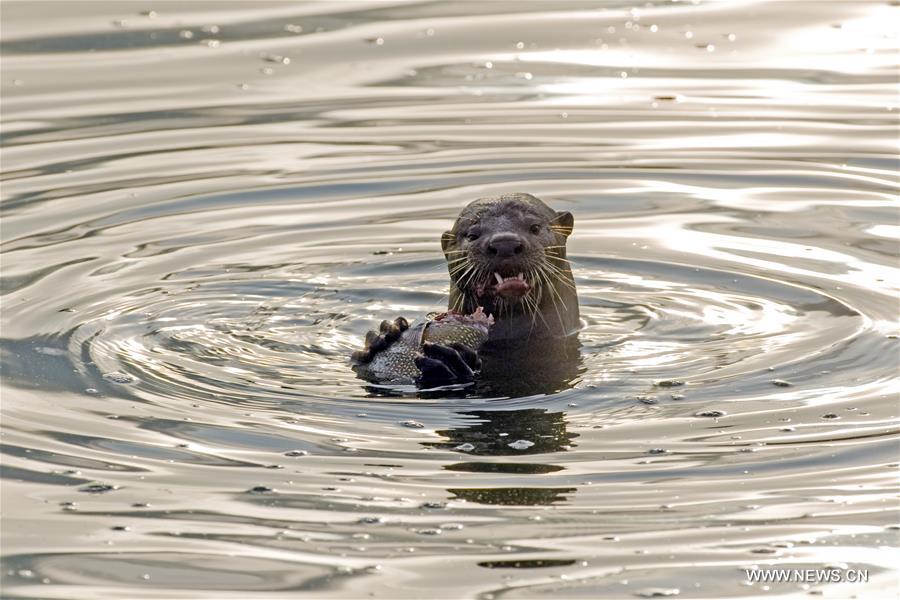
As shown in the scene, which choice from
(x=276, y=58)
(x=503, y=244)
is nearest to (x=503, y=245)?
(x=503, y=244)

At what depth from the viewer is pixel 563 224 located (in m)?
8.46

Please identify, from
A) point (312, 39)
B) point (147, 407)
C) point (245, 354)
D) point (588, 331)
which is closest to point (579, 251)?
point (588, 331)

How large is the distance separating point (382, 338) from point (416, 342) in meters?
0.15

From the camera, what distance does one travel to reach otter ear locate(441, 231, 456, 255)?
26.9ft

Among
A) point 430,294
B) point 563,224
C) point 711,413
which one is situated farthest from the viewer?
point 430,294

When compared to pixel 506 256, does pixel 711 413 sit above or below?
below

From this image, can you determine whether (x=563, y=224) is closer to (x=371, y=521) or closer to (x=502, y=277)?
(x=502, y=277)

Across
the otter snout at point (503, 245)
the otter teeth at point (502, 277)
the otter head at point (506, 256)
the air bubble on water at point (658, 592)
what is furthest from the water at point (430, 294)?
the otter snout at point (503, 245)

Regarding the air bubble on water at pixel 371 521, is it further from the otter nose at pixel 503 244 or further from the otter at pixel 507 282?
the otter nose at pixel 503 244

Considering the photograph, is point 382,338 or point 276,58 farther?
point 276,58

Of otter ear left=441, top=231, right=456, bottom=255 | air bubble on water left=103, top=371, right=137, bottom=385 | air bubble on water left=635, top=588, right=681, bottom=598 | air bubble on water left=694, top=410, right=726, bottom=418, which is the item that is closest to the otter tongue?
otter ear left=441, top=231, right=456, bottom=255

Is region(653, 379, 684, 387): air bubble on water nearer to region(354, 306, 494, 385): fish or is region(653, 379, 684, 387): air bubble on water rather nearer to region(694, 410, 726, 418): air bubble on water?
region(694, 410, 726, 418): air bubble on water

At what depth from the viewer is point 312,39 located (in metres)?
13.9

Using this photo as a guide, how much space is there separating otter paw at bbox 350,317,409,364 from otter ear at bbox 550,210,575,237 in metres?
1.19
